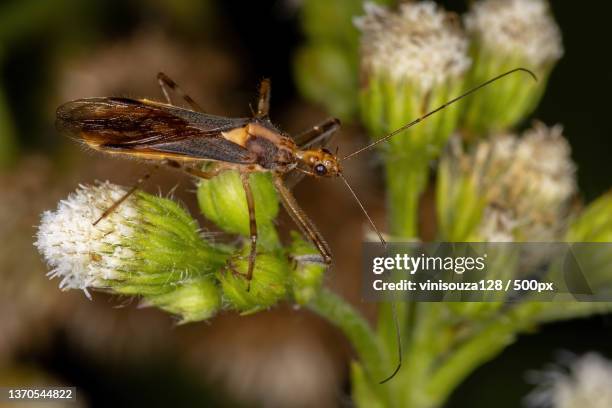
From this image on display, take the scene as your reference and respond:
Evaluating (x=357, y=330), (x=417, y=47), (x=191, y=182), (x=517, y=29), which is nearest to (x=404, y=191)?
(x=417, y=47)

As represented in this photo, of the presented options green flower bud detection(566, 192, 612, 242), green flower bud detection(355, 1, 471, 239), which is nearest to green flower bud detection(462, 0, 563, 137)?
green flower bud detection(355, 1, 471, 239)

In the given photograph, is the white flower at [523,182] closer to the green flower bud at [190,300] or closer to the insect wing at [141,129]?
the insect wing at [141,129]

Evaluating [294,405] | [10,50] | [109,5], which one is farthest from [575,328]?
[10,50]

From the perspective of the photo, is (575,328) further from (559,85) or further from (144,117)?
(144,117)

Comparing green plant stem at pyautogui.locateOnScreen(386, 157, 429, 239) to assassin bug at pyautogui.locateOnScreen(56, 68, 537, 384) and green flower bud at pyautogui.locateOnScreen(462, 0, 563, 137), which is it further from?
green flower bud at pyautogui.locateOnScreen(462, 0, 563, 137)

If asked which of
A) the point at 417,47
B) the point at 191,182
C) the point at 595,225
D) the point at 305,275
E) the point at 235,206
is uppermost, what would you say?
the point at 191,182

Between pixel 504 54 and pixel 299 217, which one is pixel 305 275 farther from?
pixel 504 54
